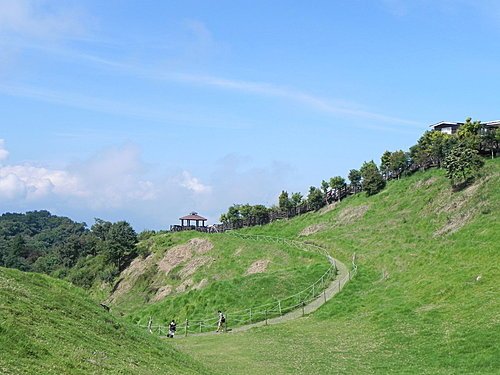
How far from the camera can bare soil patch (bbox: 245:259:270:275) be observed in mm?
75206

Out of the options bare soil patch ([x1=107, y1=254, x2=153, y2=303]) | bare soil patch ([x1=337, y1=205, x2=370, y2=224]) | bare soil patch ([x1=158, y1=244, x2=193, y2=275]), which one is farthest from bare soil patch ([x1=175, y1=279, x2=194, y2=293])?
bare soil patch ([x1=337, y1=205, x2=370, y2=224])

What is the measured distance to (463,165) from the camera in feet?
242

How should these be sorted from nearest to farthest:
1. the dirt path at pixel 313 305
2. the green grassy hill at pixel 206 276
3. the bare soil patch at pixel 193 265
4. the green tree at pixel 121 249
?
1. the dirt path at pixel 313 305
2. the green grassy hill at pixel 206 276
3. the bare soil patch at pixel 193 265
4. the green tree at pixel 121 249

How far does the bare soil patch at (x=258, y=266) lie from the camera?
75206 millimetres

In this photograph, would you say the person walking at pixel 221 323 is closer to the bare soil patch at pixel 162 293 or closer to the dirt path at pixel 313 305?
the dirt path at pixel 313 305

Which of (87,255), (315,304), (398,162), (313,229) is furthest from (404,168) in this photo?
(87,255)

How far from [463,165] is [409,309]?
1542 inches

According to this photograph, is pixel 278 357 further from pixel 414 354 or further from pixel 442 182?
pixel 442 182

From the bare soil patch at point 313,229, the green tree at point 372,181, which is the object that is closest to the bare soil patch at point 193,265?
the bare soil patch at point 313,229

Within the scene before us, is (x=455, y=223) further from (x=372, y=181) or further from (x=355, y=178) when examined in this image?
(x=355, y=178)

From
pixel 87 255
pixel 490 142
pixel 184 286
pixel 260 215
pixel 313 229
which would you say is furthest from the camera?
pixel 87 255

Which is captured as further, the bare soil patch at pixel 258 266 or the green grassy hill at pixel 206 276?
the bare soil patch at pixel 258 266

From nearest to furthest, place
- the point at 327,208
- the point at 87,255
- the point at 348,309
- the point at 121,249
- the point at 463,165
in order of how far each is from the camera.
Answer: the point at 348,309 → the point at 463,165 → the point at 327,208 → the point at 121,249 → the point at 87,255

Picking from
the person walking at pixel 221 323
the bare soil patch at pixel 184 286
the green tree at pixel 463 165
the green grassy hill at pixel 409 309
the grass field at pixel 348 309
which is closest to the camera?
the grass field at pixel 348 309
